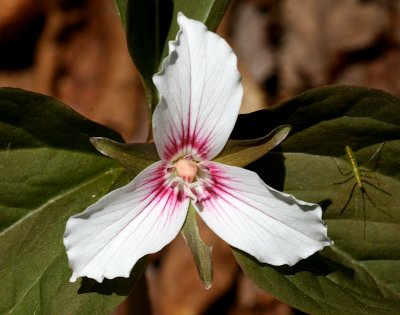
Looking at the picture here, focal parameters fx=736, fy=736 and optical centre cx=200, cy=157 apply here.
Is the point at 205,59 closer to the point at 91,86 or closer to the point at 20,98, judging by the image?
the point at 20,98

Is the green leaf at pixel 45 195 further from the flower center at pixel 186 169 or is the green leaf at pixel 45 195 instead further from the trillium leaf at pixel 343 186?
the trillium leaf at pixel 343 186

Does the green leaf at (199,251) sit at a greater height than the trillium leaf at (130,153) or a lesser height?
lesser

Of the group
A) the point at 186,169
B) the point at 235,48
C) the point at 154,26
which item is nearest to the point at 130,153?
the point at 186,169

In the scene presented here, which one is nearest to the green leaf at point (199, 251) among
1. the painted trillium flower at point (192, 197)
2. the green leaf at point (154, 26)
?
the painted trillium flower at point (192, 197)

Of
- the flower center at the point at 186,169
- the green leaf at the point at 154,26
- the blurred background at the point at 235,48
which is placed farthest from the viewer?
the blurred background at the point at 235,48

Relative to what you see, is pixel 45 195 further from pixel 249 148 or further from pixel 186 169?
pixel 249 148

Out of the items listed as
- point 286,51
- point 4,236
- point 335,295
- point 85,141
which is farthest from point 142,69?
point 286,51
